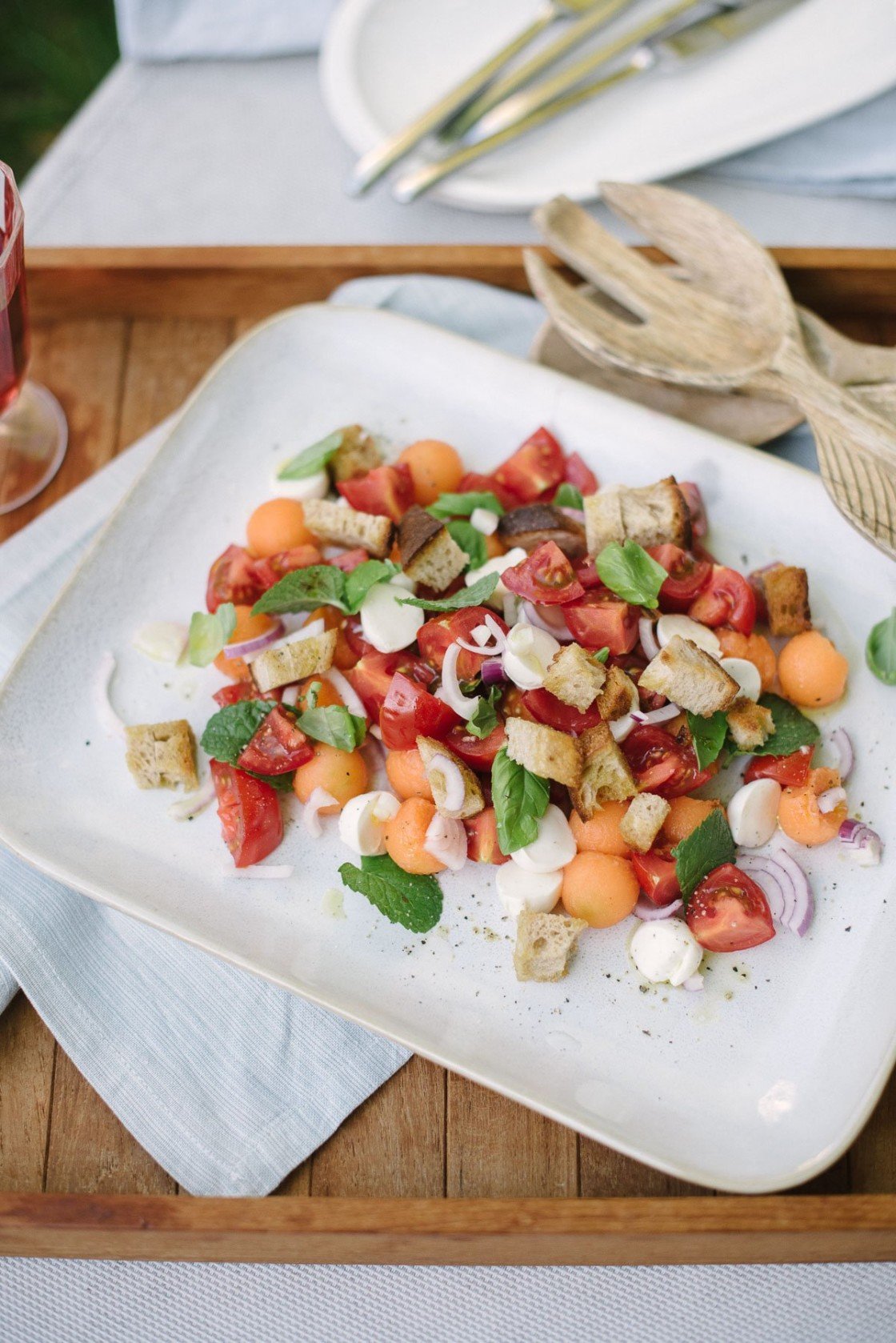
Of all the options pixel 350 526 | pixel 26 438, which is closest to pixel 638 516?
pixel 350 526

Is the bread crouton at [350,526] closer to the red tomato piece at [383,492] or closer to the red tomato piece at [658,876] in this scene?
the red tomato piece at [383,492]

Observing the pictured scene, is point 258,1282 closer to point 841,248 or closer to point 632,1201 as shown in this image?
point 632,1201

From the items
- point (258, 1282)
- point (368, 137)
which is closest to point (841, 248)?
point (368, 137)

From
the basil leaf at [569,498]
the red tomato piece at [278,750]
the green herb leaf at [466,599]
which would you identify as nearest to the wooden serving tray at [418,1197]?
the red tomato piece at [278,750]

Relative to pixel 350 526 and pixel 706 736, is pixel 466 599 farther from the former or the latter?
pixel 706 736

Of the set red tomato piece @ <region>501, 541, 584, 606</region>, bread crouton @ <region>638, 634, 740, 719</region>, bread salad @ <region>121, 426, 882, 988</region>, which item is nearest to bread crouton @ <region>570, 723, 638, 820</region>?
bread salad @ <region>121, 426, 882, 988</region>

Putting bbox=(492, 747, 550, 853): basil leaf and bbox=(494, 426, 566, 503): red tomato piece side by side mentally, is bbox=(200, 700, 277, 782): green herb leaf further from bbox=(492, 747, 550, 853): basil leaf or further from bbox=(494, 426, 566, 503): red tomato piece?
bbox=(494, 426, 566, 503): red tomato piece
